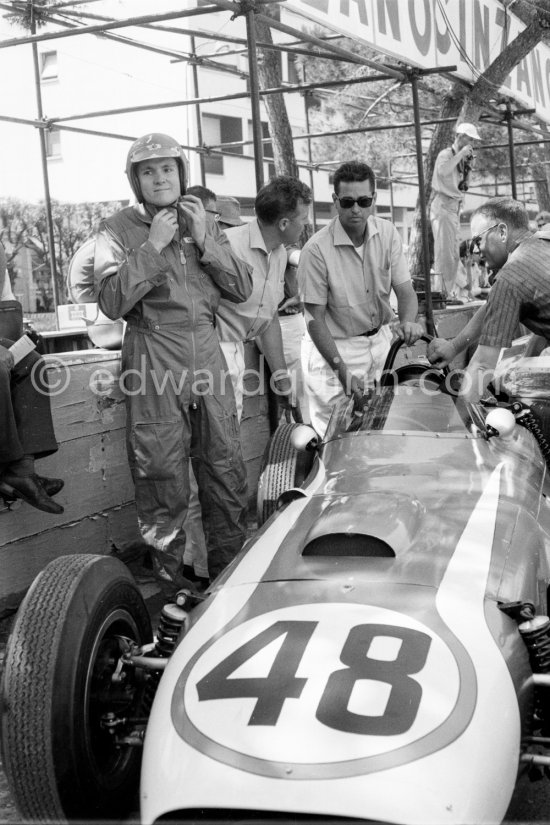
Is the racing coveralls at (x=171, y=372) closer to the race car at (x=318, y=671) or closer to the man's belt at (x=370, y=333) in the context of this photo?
the race car at (x=318, y=671)

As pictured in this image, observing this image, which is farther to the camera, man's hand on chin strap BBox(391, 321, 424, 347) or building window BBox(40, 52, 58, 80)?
building window BBox(40, 52, 58, 80)

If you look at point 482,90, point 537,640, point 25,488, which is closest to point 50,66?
point 482,90

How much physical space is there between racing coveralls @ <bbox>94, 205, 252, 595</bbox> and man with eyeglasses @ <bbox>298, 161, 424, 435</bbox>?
1.00 m

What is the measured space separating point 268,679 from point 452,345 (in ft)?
9.03

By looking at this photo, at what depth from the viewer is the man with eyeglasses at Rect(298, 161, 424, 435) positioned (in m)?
5.46

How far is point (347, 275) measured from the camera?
5.64 m

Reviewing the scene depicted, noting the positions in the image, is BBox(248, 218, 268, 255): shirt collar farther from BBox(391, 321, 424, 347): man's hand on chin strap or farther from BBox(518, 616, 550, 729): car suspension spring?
BBox(518, 616, 550, 729): car suspension spring

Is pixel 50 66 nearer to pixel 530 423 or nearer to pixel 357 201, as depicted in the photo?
pixel 357 201

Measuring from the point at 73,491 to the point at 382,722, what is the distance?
10.3 feet

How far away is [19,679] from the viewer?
2602mm

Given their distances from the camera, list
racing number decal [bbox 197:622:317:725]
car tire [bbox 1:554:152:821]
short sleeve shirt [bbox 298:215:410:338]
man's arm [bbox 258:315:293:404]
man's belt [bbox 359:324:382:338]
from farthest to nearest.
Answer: man's arm [bbox 258:315:293:404] < man's belt [bbox 359:324:382:338] < short sleeve shirt [bbox 298:215:410:338] < car tire [bbox 1:554:152:821] < racing number decal [bbox 197:622:317:725]

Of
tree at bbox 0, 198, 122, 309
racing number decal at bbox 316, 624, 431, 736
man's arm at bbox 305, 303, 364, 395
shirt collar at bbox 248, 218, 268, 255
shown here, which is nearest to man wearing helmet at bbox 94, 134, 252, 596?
shirt collar at bbox 248, 218, 268, 255

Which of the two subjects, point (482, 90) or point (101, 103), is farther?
point (101, 103)

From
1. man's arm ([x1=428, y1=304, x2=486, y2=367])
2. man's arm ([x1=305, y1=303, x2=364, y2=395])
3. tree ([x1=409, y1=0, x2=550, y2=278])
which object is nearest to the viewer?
man's arm ([x1=428, y1=304, x2=486, y2=367])
